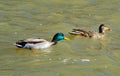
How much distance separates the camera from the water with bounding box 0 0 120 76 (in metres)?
12.1

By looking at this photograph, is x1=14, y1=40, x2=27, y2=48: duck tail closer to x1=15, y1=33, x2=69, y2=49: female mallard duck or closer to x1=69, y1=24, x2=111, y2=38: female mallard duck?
x1=15, y1=33, x2=69, y2=49: female mallard duck

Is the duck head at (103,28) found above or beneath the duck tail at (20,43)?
above

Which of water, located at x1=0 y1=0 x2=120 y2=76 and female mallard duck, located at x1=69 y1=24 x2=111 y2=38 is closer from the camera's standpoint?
water, located at x1=0 y1=0 x2=120 y2=76

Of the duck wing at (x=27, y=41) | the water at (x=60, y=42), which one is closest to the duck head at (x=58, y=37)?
the water at (x=60, y=42)

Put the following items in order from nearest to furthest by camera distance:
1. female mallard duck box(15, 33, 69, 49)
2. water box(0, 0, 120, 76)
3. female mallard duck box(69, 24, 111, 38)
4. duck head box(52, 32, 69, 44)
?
1. water box(0, 0, 120, 76)
2. female mallard duck box(15, 33, 69, 49)
3. duck head box(52, 32, 69, 44)
4. female mallard duck box(69, 24, 111, 38)

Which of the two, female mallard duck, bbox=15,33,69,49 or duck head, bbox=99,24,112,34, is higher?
duck head, bbox=99,24,112,34

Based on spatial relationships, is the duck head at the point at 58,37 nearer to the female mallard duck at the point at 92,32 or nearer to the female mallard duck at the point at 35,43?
the female mallard duck at the point at 35,43

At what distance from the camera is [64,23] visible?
16922 millimetres

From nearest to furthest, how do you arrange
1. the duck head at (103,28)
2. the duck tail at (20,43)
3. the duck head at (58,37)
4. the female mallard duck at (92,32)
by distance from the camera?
the duck tail at (20,43), the duck head at (58,37), the female mallard duck at (92,32), the duck head at (103,28)

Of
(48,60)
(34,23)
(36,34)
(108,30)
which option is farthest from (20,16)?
(48,60)

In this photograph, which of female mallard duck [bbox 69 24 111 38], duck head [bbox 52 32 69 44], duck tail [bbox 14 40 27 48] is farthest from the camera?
female mallard duck [bbox 69 24 111 38]

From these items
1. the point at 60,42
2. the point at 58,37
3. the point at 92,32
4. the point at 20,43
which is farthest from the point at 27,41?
the point at 92,32

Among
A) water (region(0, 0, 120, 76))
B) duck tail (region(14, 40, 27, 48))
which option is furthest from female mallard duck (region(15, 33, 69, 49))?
water (region(0, 0, 120, 76))

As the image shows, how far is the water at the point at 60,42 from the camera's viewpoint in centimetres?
1214
